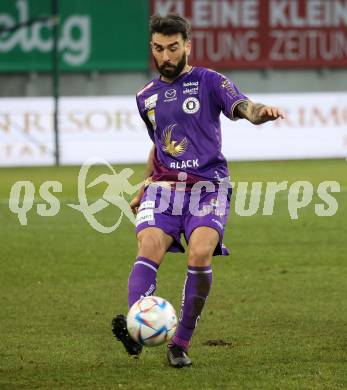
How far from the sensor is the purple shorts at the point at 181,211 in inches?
285

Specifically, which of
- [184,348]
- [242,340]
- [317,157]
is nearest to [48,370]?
[184,348]

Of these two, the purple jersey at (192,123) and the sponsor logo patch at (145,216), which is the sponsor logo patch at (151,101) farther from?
the sponsor logo patch at (145,216)

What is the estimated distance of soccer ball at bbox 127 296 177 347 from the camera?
671 cm

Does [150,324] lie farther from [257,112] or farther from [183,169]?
[257,112]

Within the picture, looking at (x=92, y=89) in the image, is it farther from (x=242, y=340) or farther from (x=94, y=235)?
(x=242, y=340)

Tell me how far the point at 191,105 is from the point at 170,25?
0.50 m

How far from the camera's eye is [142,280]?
7090 millimetres

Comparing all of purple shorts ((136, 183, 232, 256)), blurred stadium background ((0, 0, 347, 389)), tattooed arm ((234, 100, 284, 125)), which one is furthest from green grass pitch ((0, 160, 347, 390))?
tattooed arm ((234, 100, 284, 125))

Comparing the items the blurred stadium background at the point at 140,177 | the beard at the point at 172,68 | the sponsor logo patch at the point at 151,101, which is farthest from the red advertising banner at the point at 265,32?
the beard at the point at 172,68

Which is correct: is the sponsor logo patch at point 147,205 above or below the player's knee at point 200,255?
above

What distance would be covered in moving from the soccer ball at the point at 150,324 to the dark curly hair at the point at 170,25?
5.40ft

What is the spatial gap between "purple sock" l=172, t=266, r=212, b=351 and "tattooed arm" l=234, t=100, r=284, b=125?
0.93 meters

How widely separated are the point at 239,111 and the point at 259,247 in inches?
252

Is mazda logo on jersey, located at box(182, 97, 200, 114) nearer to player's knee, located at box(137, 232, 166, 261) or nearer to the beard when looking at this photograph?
the beard
